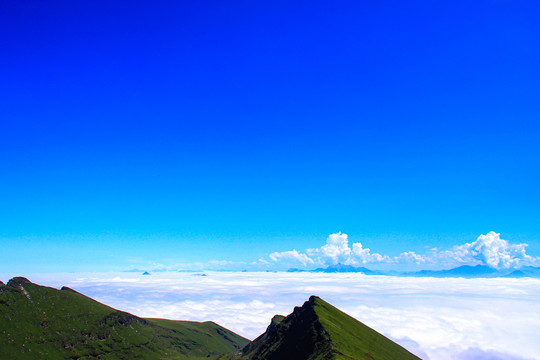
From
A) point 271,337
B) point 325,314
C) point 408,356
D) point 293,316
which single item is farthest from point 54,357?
point 408,356

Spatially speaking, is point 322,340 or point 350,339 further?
point 350,339

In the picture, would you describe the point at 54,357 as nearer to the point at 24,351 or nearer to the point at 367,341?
the point at 24,351

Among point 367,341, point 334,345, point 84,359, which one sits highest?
point 334,345

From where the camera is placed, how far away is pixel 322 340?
12750 centimetres

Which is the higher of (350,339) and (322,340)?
(322,340)

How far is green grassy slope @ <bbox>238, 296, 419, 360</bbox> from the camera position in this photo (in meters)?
122

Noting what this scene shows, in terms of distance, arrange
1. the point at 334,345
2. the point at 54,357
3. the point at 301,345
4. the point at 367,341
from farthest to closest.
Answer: the point at 54,357
the point at 367,341
the point at 301,345
the point at 334,345

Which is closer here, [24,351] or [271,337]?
[271,337]

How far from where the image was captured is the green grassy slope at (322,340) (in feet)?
400

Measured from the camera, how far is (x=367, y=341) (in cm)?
15538

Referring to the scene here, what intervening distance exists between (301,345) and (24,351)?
16231 centimetres

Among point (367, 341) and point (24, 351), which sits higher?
point (367, 341)

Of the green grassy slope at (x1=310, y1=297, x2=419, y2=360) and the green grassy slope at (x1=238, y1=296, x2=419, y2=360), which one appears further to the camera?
the green grassy slope at (x1=310, y1=297, x2=419, y2=360)

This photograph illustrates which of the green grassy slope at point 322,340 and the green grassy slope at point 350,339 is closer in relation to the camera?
the green grassy slope at point 322,340
